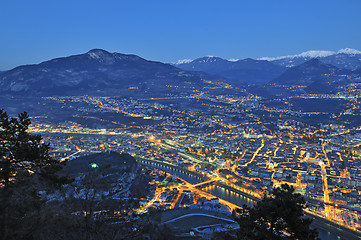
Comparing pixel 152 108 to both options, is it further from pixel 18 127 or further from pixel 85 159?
pixel 18 127

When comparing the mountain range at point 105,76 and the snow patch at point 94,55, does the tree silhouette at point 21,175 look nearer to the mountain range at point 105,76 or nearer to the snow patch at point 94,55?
the mountain range at point 105,76

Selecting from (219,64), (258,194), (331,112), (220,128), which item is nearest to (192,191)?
(258,194)

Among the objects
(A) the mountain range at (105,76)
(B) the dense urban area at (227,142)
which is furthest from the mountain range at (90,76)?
(B) the dense urban area at (227,142)

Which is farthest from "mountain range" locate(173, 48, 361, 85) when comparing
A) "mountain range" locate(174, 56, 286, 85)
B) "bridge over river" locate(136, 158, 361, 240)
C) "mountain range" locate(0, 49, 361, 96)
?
"bridge over river" locate(136, 158, 361, 240)

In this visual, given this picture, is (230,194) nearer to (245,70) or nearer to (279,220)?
(279,220)

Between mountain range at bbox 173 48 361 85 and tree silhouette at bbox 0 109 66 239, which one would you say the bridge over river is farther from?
mountain range at bbox 173 48 361 85
